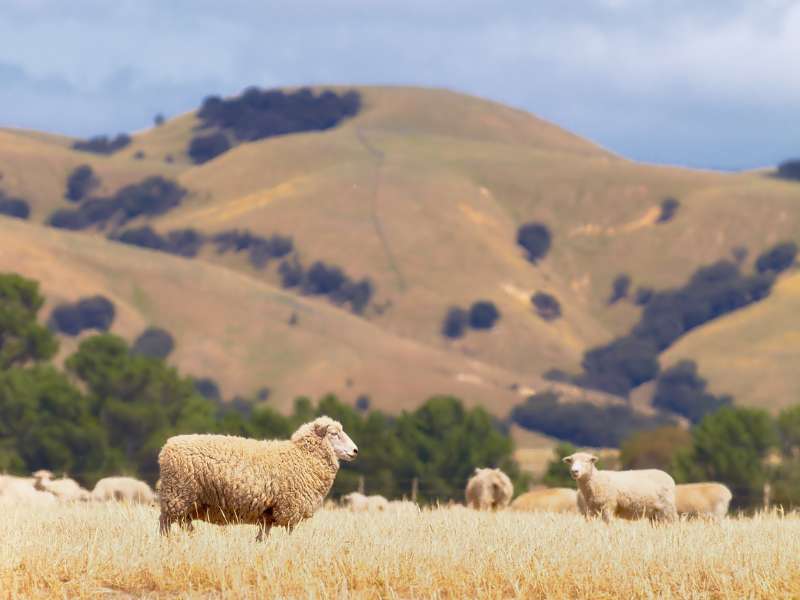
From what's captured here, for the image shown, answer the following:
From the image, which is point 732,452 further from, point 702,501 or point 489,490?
point 702,501

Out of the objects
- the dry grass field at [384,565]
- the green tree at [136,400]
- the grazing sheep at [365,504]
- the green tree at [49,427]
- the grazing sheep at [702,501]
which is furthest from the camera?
the green tree at [136,400]

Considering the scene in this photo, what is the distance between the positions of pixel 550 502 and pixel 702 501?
140 inches

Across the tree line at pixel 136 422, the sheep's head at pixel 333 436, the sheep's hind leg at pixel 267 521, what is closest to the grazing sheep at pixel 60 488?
the sheep's head at pixel 333 436

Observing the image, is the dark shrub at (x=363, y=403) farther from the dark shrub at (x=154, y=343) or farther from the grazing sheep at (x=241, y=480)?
the grazing sheep at (x=241, y=480)

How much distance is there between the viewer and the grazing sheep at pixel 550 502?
90.1 feet

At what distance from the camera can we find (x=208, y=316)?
191375 mm

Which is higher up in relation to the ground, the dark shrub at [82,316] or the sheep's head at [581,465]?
the dark shrub at [82,316]

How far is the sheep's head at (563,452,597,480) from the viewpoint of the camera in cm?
2192

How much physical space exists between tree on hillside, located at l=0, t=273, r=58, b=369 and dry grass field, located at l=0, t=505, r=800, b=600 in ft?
268

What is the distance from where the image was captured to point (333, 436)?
1778 cm

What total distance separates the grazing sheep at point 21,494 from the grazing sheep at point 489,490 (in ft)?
26.5

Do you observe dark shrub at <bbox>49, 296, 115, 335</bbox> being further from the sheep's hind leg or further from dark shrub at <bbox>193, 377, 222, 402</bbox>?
the sheep's hind leg

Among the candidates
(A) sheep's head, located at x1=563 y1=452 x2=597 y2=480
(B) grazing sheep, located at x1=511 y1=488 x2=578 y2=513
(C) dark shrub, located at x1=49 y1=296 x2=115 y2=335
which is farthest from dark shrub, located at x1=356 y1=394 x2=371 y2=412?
(A) sheep's head, located at x1=563 y1=452 x2=597 y2=480

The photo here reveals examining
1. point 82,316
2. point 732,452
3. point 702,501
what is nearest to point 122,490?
point 702,501
